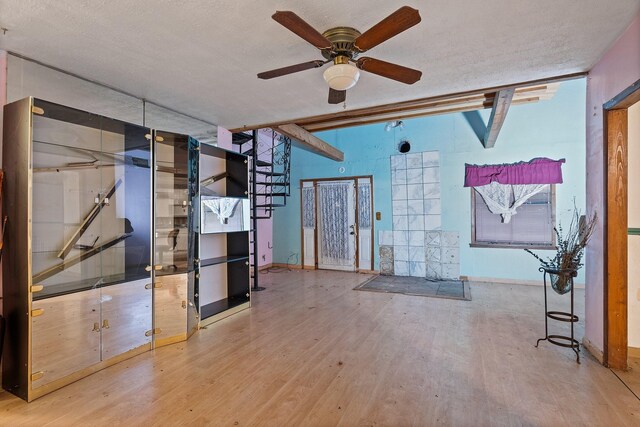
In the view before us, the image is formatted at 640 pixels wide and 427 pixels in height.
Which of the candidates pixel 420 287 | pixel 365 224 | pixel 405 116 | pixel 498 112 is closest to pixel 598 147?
pixel 498 112

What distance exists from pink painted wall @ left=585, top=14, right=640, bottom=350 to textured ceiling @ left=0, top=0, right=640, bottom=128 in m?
0.11

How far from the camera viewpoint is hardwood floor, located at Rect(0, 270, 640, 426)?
6.67 feet

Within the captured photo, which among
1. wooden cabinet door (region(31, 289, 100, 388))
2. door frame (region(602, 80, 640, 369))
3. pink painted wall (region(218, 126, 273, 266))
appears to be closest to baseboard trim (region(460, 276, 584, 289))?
door frame (region(602, 80, 640, 369))

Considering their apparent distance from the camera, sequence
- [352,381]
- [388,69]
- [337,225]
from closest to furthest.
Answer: [388,69], [352,381], [337,225]

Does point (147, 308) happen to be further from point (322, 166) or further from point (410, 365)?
point (322, 166)

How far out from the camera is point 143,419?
6.60ft

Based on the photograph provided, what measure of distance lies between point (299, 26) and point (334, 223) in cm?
560

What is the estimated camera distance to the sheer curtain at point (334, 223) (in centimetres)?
705

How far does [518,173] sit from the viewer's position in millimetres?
5547

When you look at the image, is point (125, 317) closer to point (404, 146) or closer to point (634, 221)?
point (634, 221)

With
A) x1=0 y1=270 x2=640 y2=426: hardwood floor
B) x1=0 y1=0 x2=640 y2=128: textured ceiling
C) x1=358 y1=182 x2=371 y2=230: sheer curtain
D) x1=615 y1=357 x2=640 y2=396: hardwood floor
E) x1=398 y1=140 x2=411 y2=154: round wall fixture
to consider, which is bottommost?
x1=0 y1=270 x2=640 y2=426: hardwood floor

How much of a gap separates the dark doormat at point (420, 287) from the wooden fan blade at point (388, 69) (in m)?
3.64

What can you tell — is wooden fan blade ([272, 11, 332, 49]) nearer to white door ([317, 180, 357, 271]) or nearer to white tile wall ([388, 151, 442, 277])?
white tile wall ([388, 151, 442, 277])

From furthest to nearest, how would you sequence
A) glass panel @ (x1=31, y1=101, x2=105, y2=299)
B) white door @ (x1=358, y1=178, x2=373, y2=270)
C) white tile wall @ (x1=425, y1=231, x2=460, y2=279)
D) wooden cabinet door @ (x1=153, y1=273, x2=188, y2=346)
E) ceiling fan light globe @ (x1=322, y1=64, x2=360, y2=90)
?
white door @ (x1=358, y1=178, x2=373, y2=270), white tile wall @ (x1=425, y1=231, x2=460, y2=279), wooden cabinet door @ (x1=153, y1=273, x2=188, y2=346), glass panel @ (x1=31, y1=101, x2=105, y2=299), ceiling fan light globe @ (x1=322, y1=64, x2=360, y2=90)
